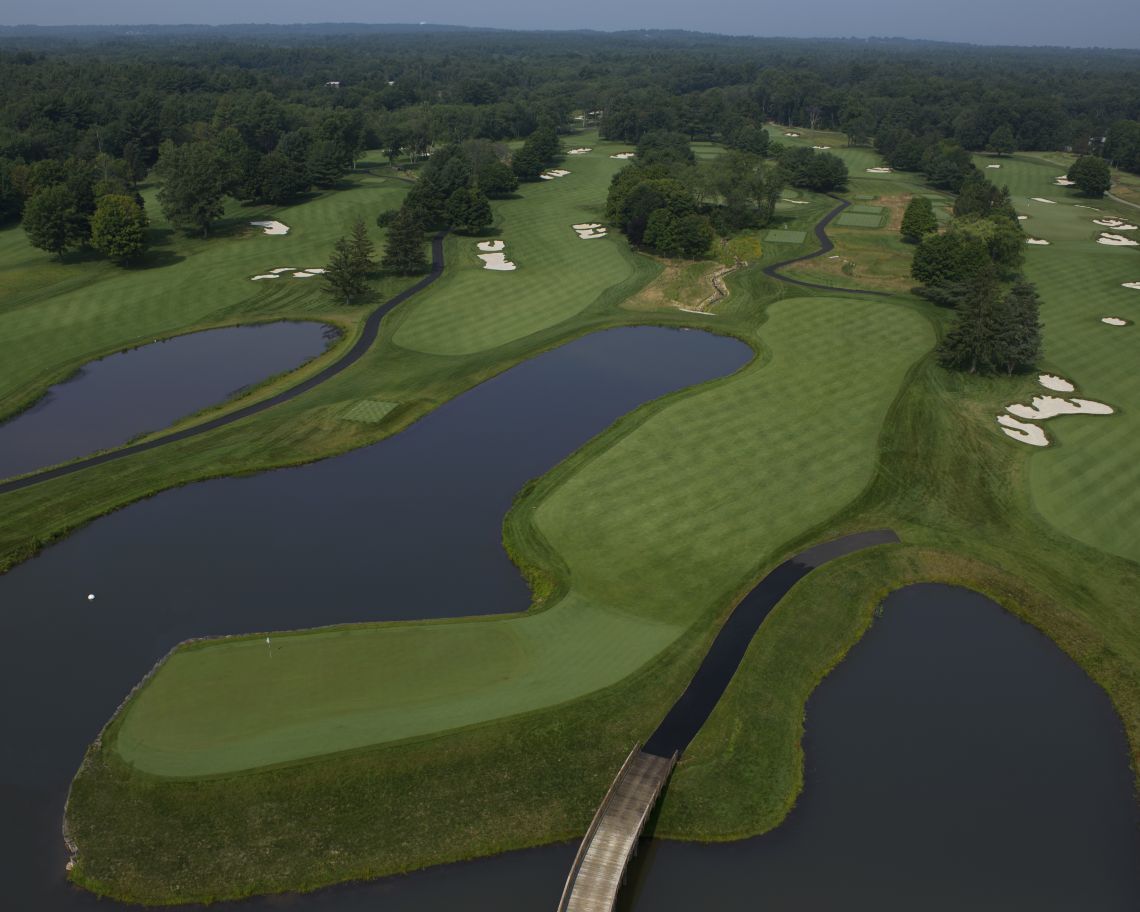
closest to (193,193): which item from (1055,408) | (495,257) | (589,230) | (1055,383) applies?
(495,257)

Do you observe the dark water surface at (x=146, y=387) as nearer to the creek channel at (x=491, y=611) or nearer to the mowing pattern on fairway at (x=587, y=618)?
the creek channel at (x=491, y=611)

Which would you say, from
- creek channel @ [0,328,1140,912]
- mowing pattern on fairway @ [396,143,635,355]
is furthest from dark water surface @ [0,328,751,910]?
mowing pattern on fairway @ [396,143,635,355]

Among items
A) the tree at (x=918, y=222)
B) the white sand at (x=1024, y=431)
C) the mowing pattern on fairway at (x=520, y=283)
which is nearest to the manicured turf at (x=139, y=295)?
the mowing pattern on fairway at (x=520, y=283)

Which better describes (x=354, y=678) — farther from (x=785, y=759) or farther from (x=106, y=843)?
(x=785, y=759)

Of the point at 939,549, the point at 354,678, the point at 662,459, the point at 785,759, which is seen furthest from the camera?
the point at 662,459

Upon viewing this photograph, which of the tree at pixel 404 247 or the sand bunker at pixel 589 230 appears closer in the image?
the tree at pixel 404 247

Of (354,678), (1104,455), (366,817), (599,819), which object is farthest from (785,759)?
(1104,455)

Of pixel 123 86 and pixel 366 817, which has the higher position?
pixel 123 86
